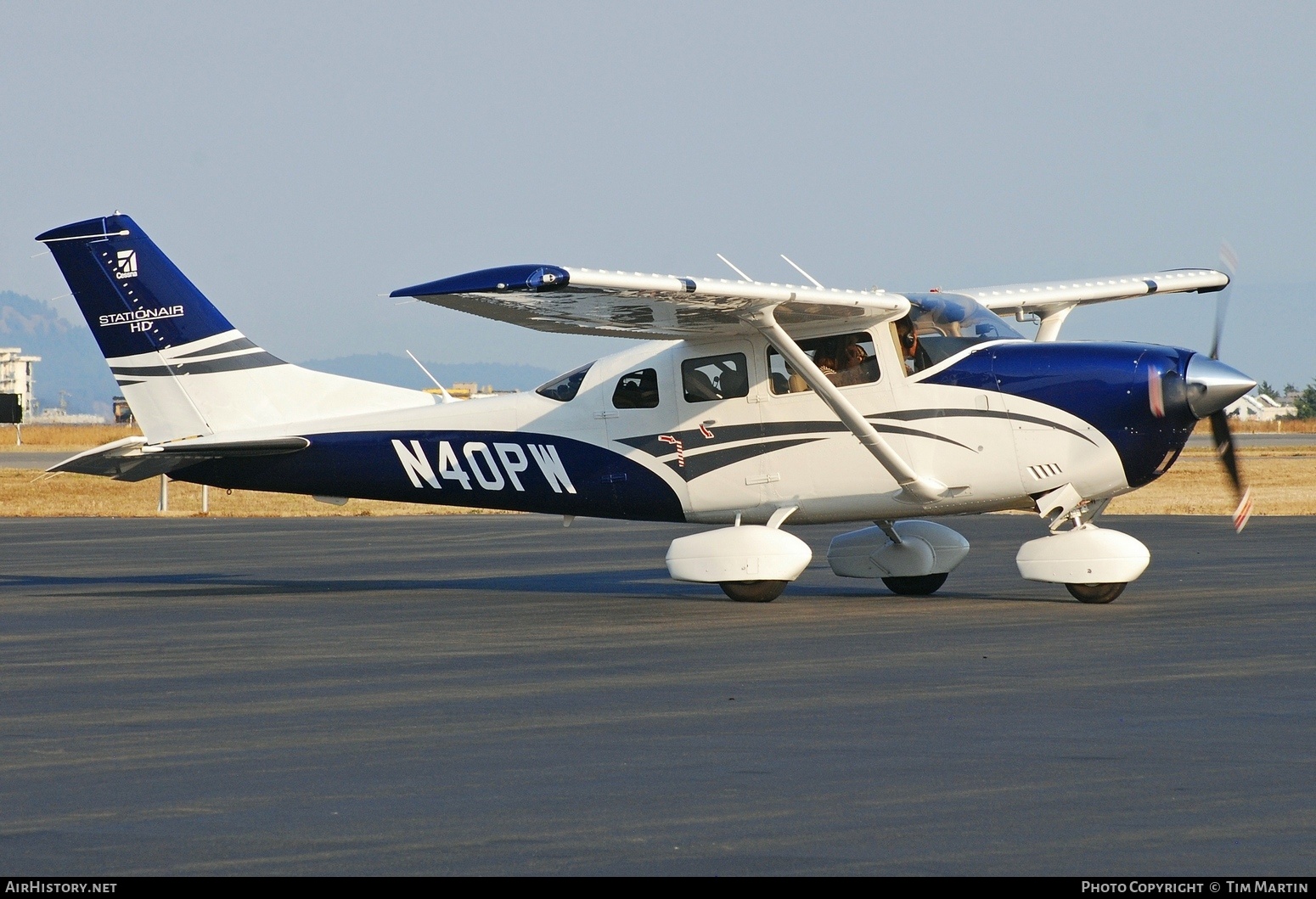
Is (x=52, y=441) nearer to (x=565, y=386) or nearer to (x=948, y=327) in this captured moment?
(x=565, y=386)

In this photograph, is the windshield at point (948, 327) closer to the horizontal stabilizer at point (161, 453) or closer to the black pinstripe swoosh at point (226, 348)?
the horizontal stabilizer at point (161, 453)

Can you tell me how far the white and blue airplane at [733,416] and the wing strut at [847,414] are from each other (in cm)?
3

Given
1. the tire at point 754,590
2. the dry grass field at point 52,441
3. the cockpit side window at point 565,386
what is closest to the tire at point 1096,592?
the tire at point 754,590

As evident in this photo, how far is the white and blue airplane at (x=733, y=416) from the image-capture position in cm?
1341

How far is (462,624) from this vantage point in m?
13.1

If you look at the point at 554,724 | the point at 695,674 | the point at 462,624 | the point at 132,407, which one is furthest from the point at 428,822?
the point at 132,407

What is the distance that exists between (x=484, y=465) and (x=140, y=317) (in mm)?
4220

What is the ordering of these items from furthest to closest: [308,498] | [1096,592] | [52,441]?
[52,441], [308,498], [1096,592]

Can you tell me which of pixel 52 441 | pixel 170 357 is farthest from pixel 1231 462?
pixel 52 441

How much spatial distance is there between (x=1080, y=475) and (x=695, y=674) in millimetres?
5267

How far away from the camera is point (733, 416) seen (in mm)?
14805

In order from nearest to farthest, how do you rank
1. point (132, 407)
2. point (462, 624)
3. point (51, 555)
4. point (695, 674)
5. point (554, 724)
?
point (554, 724) < point (695, 674) < point (462, 624) < point (132, 407) < point (51, 555)

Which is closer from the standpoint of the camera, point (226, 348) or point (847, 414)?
point (847, 414)

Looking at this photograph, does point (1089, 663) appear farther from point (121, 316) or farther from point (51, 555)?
point (51, 555)
